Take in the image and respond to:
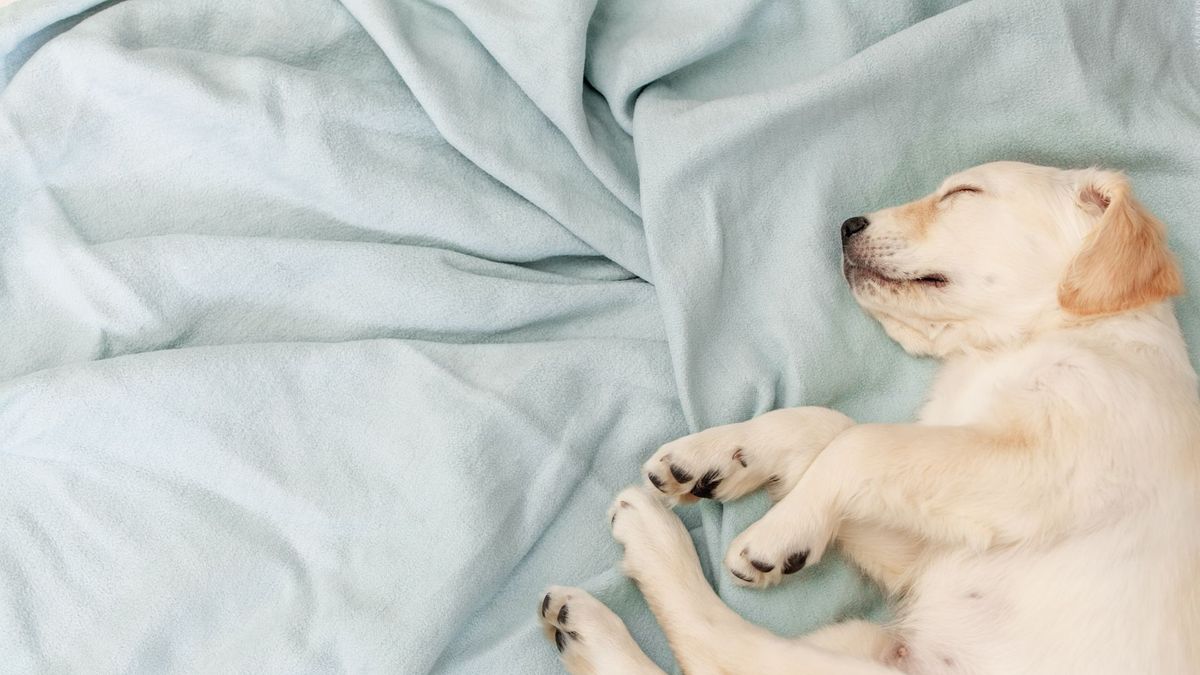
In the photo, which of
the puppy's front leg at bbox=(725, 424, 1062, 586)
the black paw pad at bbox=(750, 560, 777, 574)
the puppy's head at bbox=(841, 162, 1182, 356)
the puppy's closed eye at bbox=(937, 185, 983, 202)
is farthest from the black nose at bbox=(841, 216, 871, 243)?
the black paw pad at bbox=(750, 560, 777, 574)

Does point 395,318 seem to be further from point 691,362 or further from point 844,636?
point 844,636

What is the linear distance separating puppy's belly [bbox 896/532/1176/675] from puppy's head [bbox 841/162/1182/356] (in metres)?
0.43

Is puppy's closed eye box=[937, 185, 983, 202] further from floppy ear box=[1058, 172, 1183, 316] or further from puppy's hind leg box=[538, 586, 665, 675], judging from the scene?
puppy's hind leg box=[538, 586, 665, 675]

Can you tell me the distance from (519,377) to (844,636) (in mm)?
740

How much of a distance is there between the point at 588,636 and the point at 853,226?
929 mm

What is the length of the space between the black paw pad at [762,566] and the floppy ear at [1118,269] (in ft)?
2.23

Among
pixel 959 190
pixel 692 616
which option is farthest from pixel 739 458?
pixel 959 190

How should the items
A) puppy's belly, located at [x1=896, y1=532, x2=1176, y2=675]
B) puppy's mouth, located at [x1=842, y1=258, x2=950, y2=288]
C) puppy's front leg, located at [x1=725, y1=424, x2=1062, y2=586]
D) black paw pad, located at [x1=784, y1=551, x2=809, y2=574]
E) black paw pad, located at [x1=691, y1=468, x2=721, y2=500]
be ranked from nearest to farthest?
1. puppy's belly, located at [x1=896, y1=532, x2=1176, y2=675]
2. puppy's front leg, located at [x1=725, y1=424, x2=1062, y2=586]
3. black paw pad, located at [x1=784, y1=551, x2=809, y2=574]
4. black paw pad, located at [x1=691, y1=468, x2=721, y2=500]
5. puppy's mouth, located at [x1=842, y1=258, x2=950, y2=288]

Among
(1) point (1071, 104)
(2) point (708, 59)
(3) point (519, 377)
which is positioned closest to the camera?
(3) point (519, 377)

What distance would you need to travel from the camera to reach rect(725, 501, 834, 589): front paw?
5.58 ft

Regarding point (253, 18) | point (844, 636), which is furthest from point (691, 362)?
point (253, 18)

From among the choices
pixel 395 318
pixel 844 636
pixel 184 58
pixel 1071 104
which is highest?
pixel 184 58

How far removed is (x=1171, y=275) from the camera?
5.78 feet

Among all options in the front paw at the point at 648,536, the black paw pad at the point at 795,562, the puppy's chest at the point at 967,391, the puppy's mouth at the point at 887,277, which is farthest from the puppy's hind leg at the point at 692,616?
the puppy's mouth at the point at 887,277
